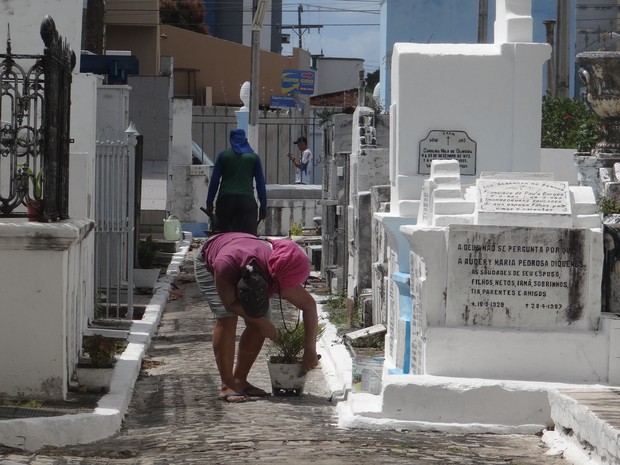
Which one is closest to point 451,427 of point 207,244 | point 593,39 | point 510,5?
point 207,244

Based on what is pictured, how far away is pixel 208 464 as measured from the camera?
6.55m

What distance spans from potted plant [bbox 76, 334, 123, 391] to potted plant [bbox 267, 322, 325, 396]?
120 cm

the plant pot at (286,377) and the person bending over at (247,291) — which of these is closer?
the person bending over at (247,291)

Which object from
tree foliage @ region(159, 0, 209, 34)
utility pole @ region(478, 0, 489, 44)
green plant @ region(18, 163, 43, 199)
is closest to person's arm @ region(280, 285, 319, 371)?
green plant @ region(18, 163, 43, 199)

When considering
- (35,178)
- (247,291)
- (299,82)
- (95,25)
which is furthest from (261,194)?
(299,82)

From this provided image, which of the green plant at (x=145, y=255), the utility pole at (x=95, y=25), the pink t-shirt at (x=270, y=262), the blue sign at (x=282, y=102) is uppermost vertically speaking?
the utility pole at (x=95, y=25)

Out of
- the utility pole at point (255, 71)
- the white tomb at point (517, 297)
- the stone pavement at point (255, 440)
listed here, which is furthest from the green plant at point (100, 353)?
the utility pole at point (255, 71)

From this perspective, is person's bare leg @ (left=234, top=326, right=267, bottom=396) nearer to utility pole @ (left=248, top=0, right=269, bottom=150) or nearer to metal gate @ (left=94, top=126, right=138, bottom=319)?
metal gate @ (left=94, top=126, right=138, bottom=319)

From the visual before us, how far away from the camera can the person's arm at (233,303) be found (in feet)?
28.2

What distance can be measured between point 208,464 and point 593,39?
103 feet

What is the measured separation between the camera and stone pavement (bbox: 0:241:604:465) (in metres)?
6.82

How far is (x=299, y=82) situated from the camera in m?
40.0

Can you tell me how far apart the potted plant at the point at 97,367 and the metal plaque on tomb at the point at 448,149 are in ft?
10.1

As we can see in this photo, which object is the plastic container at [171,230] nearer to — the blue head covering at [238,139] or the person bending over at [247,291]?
the blue head covering at [238,139]
